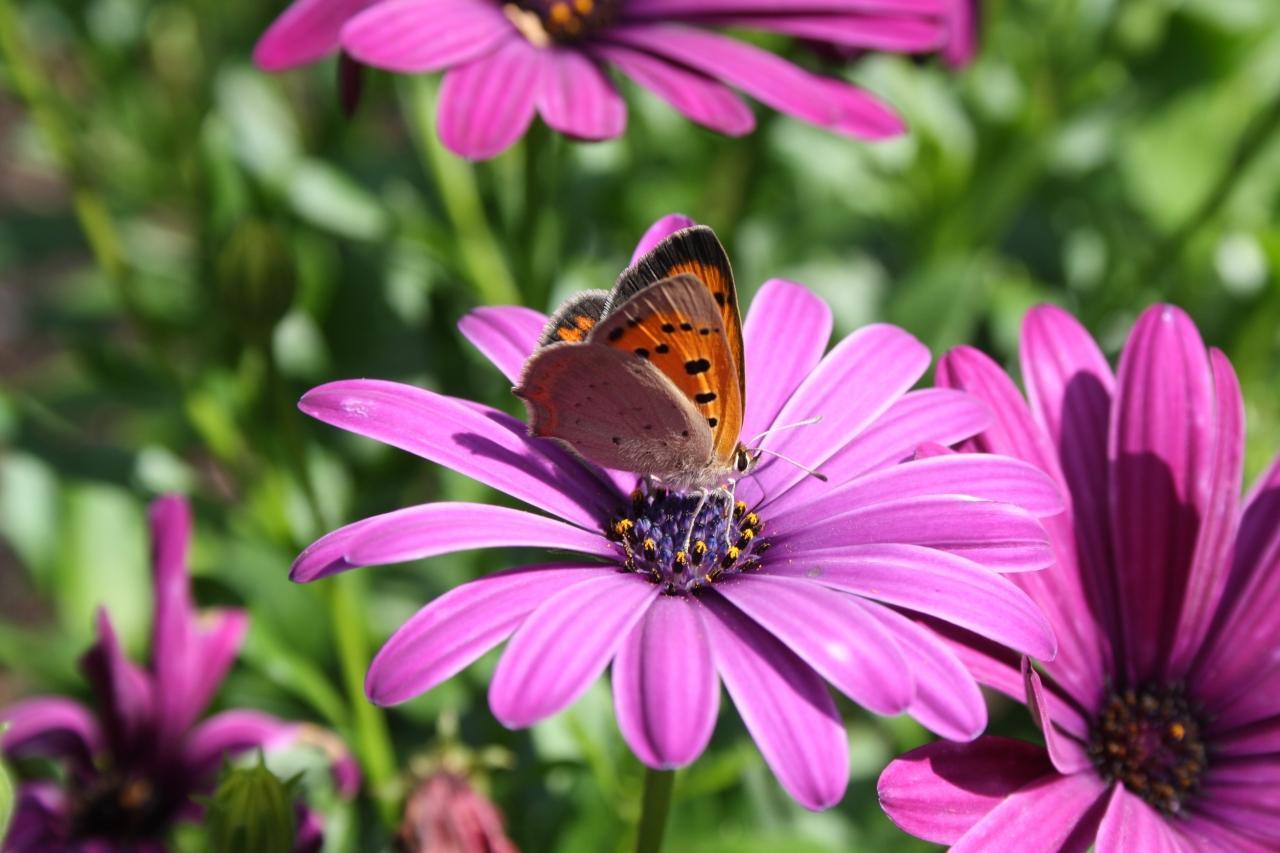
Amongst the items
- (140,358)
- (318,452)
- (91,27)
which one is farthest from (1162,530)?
(91,27)

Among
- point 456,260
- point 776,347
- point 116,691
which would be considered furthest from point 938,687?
point 456,260

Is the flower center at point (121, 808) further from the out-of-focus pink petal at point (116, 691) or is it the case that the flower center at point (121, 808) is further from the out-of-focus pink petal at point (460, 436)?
the out-of-focus pink petal at point (460, 436)

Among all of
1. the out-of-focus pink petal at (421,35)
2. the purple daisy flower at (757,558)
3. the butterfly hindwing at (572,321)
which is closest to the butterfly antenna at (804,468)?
the purple daisy flower at (757,558)

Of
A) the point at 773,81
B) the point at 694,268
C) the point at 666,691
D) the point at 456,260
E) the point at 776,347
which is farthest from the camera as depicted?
the point at 456,260

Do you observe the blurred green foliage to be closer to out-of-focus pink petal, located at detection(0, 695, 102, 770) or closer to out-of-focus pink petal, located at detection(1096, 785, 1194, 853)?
out-of-focus pink petal, located at detection(0, 695, 102, 770)

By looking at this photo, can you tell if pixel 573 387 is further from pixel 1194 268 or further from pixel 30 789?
pixel 1194 268

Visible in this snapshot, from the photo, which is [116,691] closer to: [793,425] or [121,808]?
[121,808]
